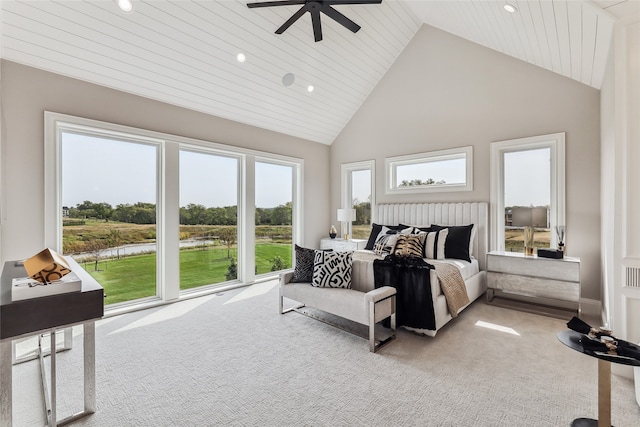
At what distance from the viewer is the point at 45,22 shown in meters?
2.74

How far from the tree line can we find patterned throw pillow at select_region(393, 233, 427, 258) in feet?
8.32

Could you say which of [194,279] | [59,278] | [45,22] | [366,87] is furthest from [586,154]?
[45,22]

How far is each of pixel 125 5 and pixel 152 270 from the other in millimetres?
3109

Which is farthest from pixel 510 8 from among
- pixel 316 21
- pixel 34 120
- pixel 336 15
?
pixel 34 120

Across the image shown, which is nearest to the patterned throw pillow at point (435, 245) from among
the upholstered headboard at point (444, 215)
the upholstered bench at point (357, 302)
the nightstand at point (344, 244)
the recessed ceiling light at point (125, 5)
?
the upholstered headboard at point (444, 215)

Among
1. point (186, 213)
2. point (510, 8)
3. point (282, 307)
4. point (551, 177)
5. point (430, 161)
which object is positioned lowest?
point (282, 307)

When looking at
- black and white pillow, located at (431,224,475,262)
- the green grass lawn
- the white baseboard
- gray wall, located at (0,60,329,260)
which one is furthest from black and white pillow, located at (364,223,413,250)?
gray wall, located at (0,60,329,260)

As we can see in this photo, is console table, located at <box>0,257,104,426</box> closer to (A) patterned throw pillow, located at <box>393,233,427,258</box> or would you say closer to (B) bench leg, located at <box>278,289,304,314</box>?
(B) bench leg, located at <box>278,289,304,314</box>

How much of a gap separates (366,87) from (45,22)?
456 centimetres

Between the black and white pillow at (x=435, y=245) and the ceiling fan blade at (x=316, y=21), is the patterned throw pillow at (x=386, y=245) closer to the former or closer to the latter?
the black and white pillow at (x=435, y=245)

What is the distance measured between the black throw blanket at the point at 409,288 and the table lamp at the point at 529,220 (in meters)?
1.70

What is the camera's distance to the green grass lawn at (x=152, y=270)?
369 centimetres

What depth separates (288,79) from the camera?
178 inches

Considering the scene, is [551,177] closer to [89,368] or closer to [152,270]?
[89,368]
